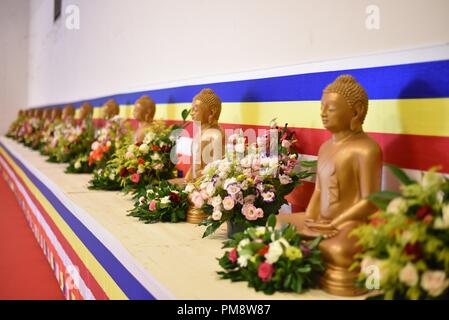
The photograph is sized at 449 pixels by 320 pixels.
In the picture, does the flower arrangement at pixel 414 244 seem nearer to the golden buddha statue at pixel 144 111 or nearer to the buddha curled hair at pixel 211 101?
the buddha curled hair at pixel 211 101

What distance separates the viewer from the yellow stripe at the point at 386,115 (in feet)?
5.67

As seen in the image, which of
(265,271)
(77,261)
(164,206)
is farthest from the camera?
(77,261)

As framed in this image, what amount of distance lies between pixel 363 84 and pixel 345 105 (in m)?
0.35

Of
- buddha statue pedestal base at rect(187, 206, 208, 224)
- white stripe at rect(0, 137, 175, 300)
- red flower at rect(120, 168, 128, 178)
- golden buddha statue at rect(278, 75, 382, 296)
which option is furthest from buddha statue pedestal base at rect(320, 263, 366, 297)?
red flower at rect(120, 168, 128, 178)

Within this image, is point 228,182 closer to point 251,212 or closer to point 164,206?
point 251,212

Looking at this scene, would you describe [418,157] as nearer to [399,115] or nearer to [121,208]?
[399,115]

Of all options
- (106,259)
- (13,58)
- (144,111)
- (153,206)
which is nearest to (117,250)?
(106,259)

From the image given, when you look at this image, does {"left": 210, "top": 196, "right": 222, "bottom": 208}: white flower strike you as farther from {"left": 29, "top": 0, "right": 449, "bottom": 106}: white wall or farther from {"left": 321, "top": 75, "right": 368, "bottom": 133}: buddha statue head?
{"left": 29, "top": 0, "right": 449, "bottom": 106}: white wall

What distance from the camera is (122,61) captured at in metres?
5.62

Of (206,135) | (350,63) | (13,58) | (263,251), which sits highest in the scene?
(13,58)

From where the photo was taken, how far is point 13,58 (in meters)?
12.7
